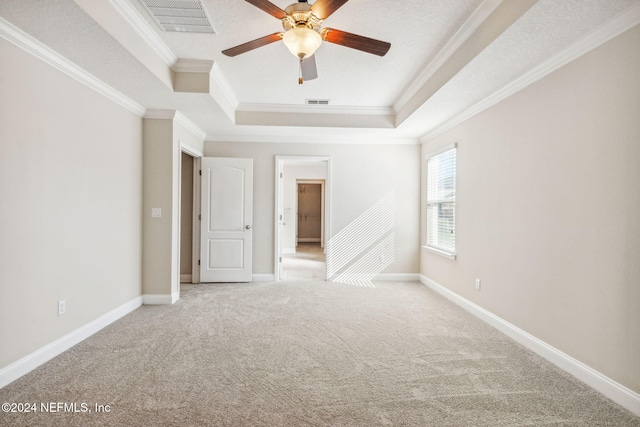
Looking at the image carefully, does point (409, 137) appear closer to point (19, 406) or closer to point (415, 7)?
point (415, 7)

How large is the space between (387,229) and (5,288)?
465cm

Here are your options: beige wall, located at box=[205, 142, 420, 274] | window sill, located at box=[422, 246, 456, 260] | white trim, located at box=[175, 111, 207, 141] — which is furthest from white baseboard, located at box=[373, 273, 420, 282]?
white trim, located at box=[175, 111, 207, 141]

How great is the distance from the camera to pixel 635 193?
2.00 m

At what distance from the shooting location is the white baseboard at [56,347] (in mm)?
2271

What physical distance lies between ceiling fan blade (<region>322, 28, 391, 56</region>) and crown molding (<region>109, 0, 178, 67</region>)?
141 cm

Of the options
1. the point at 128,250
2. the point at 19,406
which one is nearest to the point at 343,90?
the point at 128,250

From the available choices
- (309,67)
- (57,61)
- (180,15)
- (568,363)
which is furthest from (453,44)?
(57,61)

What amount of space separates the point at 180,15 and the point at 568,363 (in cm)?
385

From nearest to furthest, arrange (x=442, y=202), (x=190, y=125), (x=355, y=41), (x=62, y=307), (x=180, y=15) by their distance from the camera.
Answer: (x=355, y=41)
(x=180, y=15)
(x=62, y=307)
(x=190, y=125)
(x=442, y=202)

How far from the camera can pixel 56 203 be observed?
271 centimetres

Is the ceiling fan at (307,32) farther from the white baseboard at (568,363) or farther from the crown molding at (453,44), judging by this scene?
the white baseboard at (568,363)

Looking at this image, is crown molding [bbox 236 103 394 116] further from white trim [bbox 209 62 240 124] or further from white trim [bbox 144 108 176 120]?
white trim [bbox 144 108 176 120]

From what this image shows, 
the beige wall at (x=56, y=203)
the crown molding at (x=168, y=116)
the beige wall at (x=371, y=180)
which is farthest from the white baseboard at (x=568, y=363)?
the crown molding at (x=168, y=116)

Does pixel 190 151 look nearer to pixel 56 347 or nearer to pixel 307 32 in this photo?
pixel 56 347
